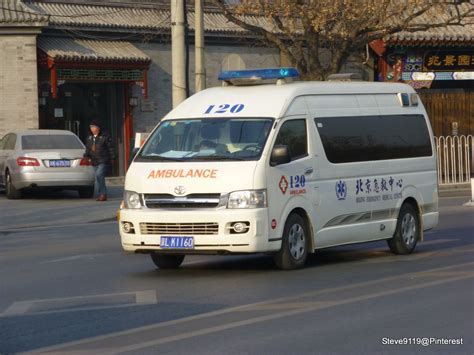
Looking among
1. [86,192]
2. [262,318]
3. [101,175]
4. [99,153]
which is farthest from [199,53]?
[262,318]

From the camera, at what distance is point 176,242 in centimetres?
1273

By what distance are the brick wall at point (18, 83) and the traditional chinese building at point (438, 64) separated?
38.3 feet

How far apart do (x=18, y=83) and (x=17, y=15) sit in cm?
190

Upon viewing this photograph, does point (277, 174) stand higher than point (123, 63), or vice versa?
point (123, 63)

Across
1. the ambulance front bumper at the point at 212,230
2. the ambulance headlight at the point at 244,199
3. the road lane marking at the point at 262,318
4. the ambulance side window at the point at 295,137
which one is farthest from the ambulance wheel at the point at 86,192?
the road lane marking at the point at 262,318

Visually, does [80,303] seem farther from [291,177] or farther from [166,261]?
[291,177]

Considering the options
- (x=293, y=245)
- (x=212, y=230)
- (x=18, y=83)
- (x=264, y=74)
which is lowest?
(x=293, y=245)

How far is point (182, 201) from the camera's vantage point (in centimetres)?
1278

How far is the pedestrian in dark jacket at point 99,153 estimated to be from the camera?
2525 centimetres

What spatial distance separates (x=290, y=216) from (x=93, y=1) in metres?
22.4

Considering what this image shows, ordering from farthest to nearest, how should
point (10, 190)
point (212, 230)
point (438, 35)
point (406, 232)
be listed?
point (438, 35), point (10, 190), point (406, 232), point (212, 230)

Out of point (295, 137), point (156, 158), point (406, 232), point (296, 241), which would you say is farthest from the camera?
point (406, 232)

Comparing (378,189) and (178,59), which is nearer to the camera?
(378,189)

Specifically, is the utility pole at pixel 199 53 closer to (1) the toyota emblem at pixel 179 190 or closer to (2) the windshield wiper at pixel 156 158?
(2) the windshield wiper at pixel 156 158
